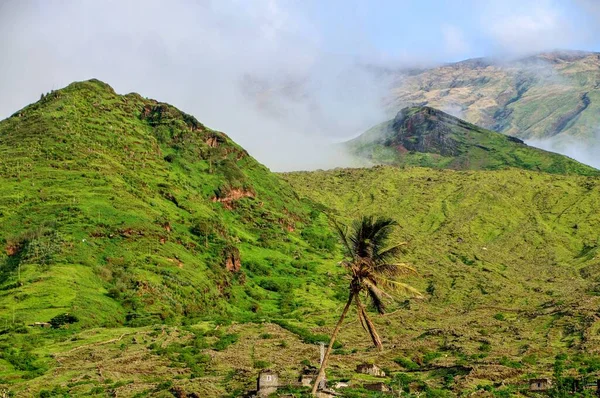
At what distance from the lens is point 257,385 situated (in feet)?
234

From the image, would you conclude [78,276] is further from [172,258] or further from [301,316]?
[301,316]

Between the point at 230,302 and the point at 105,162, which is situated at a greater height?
the point at 105,162

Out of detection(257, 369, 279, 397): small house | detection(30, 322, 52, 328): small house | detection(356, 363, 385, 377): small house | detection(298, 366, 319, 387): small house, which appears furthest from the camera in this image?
detection(30, 322, 52, 328): small house

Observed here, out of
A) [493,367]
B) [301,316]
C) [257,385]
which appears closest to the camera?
[257,385]

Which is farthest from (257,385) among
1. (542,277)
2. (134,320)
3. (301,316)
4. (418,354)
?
(542,277)

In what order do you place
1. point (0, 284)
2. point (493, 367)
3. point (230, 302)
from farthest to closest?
point (230, 302) → point (0, 284) → point (493, 367)

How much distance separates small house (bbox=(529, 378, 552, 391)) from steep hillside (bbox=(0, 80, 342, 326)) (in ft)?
199

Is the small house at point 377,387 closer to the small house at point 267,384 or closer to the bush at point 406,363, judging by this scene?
the small house at point 267,384

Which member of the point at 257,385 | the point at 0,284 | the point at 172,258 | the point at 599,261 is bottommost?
the point at 257,385

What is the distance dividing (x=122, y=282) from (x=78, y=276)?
7.37m

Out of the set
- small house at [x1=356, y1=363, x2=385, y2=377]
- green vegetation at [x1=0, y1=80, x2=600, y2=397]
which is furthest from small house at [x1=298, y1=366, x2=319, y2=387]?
small house at [x1=356, y1=363, x2=385, y2=377]

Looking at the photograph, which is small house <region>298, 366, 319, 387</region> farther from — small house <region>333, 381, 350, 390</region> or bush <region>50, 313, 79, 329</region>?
bush <region>50, 313, 79, 329</region>

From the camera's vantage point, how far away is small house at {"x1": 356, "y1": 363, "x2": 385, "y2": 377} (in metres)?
87.0

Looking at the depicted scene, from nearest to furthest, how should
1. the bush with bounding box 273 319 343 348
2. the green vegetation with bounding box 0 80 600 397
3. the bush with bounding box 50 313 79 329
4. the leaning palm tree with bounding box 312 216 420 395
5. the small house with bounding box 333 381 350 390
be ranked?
the leaning palm tree with bounding box 312 216 420 395
the small house with bounding box 333 381 350 390
the green vegetation with bounding box 0 80 600 397
the bush with bounding box 50 313 79 329
the bush with bounding box 273 319 343 348
